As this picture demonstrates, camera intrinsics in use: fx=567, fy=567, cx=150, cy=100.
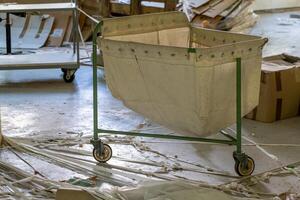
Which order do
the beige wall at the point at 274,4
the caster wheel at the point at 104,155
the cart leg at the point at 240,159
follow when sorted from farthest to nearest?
1. the beige wall at the point at 274,4
2. the caster wheel at the point at 104,155
3. the cart leg at the point at 240,159

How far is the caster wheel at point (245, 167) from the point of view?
127 inches

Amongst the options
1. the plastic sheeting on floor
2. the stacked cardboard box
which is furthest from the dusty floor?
the stacked cardboard box

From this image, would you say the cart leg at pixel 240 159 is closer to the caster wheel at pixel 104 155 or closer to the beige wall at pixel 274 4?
the caster wheel at pixel 104 155

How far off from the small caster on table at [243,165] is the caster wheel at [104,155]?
759mm

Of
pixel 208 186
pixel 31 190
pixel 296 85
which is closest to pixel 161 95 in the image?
pixel 208 186

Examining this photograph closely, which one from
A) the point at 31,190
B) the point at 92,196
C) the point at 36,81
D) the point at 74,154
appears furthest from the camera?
the point at 36,81

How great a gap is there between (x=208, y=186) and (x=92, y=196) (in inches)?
26.1

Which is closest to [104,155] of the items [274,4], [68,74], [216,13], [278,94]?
[278,94]

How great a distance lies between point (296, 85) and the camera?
4195mm

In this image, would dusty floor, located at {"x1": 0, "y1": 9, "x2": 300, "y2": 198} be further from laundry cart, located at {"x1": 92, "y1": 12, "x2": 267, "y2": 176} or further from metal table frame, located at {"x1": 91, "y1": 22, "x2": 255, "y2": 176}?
laundry cart, located at {"x1": 92, "y1": 12, "x2": 267, "y2": 176}

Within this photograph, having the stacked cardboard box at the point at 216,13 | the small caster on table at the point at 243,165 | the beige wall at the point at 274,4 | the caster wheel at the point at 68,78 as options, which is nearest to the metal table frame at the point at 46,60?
the caster wheel at the point at 68,78

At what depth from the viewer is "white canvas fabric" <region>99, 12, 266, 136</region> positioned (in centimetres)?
301

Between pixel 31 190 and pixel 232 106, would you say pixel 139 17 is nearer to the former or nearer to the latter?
pixel 232 106

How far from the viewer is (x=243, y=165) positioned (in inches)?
127
